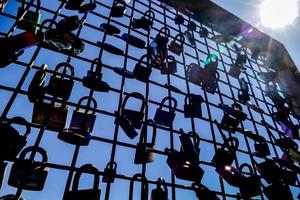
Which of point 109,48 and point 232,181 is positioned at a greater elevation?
point 109,48

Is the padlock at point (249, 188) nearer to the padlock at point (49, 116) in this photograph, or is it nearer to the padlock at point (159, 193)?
the padlock at point (159, 193)

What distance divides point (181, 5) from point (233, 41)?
1.34 metres

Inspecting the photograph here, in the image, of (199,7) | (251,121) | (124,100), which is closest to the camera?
(124,100)

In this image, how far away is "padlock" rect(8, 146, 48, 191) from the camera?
1.30m

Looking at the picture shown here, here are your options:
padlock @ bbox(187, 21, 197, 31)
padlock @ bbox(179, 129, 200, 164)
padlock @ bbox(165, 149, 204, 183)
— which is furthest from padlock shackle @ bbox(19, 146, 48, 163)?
padlock @ bbox(187, 21, 197, 31)

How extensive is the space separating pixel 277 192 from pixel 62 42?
238cm

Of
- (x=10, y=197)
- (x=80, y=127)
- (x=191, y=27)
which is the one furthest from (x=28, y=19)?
(x=191, y=27)

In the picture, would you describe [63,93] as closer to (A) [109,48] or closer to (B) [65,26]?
(B) [65,26]

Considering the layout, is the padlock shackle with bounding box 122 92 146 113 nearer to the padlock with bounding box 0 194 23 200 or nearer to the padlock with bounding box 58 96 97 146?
the padlock with bounding box 58 96 97 146

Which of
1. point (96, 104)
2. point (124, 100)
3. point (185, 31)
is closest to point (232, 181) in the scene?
point (124, 100)

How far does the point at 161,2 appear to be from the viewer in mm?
4379

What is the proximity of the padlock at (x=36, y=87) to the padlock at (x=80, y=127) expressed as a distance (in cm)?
27

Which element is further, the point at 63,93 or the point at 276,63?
the point at 276,63

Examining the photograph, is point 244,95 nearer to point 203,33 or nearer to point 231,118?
point 231,118
